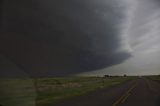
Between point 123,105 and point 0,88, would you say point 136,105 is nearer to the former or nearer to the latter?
point 123,105

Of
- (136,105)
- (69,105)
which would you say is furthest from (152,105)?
(69,105)

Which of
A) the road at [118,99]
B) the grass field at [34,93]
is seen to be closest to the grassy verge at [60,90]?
the grass field at [34,93]

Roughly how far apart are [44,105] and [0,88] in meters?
12.6

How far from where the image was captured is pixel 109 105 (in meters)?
18.3

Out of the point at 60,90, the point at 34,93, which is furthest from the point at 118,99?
the point at 34,93

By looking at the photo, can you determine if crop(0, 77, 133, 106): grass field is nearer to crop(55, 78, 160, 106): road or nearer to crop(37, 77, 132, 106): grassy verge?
crop(37, 77, 132, 106): grassy verge

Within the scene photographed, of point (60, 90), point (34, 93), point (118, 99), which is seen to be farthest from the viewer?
point (60, 90)

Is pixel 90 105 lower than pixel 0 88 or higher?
lower

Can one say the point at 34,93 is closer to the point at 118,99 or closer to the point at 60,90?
the point at 60,90

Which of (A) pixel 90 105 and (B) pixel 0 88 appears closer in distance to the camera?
(A) pixel 90 105

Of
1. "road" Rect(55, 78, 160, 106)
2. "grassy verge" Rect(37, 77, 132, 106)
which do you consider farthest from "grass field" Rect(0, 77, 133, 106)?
"road" Rect(55, 78, 160, 106)

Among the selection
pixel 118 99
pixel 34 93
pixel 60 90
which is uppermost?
pixel 60 90

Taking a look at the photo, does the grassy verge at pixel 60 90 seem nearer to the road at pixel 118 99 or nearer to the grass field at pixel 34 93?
the grass field at pixel 34 93

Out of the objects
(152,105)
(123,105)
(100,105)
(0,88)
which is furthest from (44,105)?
(0,88)
